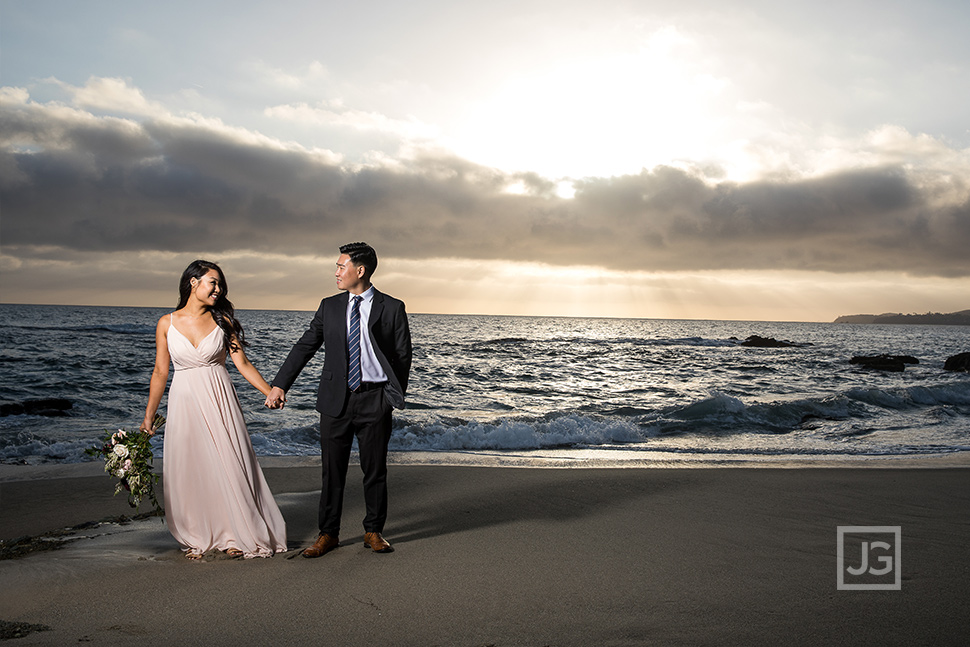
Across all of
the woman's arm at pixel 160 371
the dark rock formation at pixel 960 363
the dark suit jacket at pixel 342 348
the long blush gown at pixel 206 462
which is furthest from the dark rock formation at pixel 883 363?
the woman's arm at pixel 160 371

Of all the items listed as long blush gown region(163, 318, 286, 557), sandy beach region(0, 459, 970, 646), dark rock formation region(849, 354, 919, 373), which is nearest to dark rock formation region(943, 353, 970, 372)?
dark rock formation region(849, 354, 919, 373)

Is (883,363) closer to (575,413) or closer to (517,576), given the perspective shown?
(575,413)

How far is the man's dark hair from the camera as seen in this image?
4266 millimetres

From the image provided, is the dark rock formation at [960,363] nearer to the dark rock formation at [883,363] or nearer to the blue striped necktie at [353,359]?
the dark rock formation at [883,363]

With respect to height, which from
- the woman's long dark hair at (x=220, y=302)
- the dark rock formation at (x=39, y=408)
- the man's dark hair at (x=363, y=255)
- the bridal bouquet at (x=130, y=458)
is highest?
the man's dark hair at (x=363, y=255)

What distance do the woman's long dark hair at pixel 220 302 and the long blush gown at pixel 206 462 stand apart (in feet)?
0.21

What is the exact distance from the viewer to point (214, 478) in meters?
4.16

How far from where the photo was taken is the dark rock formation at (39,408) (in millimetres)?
13727

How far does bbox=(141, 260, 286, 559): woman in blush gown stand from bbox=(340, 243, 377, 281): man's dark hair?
897mm

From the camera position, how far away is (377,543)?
4.33 metres

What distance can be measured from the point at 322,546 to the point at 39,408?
44.5ft

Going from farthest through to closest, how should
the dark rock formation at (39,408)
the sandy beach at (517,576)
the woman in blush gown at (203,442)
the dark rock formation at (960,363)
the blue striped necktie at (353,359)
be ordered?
the dark rock formation at (960,363), the dark rock formation at (39,408), the blue striped necktie at (353,359), the woman in blush gown at (203,442), the sandy beach at (517,576)

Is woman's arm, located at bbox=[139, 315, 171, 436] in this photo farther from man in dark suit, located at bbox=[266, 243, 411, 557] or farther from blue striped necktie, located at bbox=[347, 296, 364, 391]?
blue striped necktie, located at bbox=[347, 296, 364, 391]

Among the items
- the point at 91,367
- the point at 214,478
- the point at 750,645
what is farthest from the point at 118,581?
the point at 91,367
